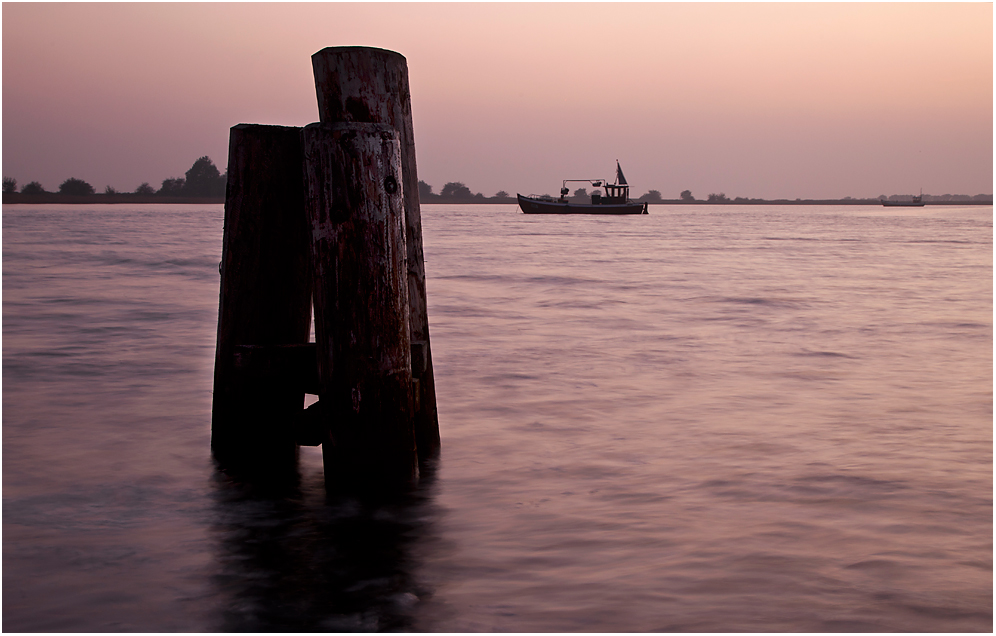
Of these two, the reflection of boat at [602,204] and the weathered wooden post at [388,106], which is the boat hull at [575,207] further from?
the weathered wooden post at [388,106]

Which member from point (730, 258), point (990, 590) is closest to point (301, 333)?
point (990, 590)

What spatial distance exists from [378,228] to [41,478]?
268cm

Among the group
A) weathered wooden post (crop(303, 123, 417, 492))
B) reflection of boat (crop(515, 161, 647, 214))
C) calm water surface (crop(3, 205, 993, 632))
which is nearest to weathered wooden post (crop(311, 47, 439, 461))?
weathered wooden post (crop(303, 123, 417, 492))

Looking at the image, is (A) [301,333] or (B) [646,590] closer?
(B) [646,590]

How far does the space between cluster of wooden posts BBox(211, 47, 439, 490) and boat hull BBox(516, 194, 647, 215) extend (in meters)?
87.5

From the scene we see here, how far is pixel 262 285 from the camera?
168 inches

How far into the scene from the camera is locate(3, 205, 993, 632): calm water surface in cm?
319

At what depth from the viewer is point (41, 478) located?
4.82 meters

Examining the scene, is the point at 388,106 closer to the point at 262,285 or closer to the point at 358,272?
→ the point at 358,272

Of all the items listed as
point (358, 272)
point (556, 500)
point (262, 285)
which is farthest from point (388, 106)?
point (556, 500)

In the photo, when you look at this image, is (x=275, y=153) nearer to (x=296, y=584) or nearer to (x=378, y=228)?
(x=378, y=228)

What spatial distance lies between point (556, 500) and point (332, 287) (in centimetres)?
165

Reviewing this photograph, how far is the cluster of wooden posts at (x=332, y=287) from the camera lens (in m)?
3.78

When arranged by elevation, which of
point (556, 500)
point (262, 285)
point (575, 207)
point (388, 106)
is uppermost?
point (575, 207)
